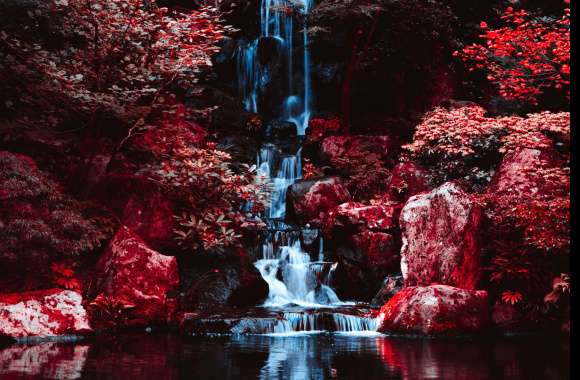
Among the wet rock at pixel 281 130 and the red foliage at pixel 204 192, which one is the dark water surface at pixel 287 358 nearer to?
the red foliage at pixel 204 192

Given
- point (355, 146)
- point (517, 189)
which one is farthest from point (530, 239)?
point (355, 146)

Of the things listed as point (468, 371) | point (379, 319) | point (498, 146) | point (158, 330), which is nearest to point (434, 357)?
point (468, 371)

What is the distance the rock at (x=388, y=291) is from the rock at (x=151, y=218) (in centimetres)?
509

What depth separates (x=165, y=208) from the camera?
12.5 m

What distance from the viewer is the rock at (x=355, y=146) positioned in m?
19.1

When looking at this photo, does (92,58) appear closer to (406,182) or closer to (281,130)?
(406,182)

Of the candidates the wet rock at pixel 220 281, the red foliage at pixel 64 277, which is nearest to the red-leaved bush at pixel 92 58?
the red foliage at pixel 64 277

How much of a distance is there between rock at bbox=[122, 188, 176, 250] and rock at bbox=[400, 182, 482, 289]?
18.3 ft

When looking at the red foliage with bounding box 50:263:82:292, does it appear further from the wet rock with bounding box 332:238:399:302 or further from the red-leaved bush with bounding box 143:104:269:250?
the wet rock with bounding box 332:238:399:302

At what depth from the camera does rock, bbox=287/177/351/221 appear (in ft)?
53.0

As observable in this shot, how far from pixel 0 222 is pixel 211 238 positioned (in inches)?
167

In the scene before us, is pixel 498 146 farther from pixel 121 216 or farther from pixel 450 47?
pixel 121 216

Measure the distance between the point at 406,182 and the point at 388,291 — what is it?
4397 mm

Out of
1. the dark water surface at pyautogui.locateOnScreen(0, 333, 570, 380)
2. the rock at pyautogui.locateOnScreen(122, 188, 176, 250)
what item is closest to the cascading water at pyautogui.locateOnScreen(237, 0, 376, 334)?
the dark water surface at pyautogui.locateOnScreen(0, 333, 570, 380)
